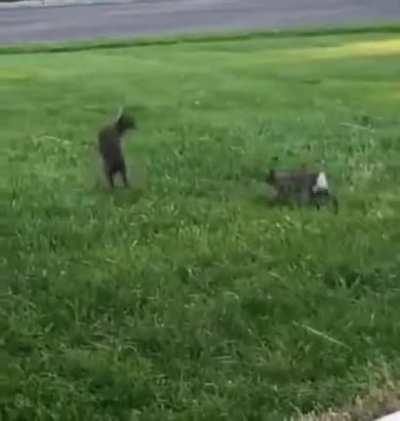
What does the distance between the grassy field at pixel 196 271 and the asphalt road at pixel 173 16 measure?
10.6 m

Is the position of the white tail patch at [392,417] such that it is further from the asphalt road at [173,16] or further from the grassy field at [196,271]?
the asphalt road at [173,16]

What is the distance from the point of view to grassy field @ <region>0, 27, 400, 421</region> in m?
4.53

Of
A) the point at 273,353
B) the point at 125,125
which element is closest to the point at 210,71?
the point at 125,125

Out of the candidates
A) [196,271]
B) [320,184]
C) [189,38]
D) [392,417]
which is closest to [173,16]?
[189,38]

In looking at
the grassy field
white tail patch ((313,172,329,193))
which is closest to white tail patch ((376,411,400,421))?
the grassy field

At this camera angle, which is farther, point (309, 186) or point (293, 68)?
point (293, 68)

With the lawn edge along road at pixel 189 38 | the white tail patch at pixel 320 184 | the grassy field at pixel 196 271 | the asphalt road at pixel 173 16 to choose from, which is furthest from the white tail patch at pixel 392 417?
the asphalt road at pixel 173 16

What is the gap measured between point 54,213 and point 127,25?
51.7ft

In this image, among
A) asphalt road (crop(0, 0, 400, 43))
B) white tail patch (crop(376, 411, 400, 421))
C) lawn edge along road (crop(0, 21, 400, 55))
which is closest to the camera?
white tail patch (crop(376, 411, 400, 421))

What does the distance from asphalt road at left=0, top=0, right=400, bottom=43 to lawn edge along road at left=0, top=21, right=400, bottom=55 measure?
117 centimetres

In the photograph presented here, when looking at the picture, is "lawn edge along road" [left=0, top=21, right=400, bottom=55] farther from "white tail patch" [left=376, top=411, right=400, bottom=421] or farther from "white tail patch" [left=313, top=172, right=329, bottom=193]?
"white tail patch" [left=376, top=411, right=400, bottom=421]

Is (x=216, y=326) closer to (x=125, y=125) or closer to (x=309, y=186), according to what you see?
(x=309, y=186)

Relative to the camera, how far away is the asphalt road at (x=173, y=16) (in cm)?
2112

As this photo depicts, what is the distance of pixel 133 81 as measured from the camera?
13.4 metres
